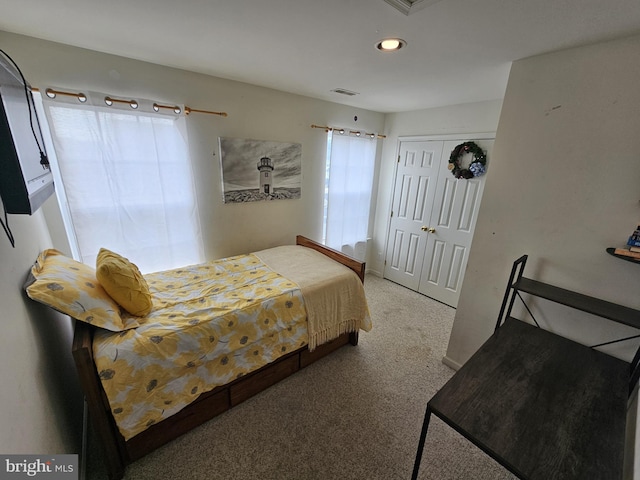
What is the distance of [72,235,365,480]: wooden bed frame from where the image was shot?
1205mm

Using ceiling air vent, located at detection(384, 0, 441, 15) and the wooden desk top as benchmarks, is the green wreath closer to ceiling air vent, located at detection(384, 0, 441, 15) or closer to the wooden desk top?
the wooden desk top

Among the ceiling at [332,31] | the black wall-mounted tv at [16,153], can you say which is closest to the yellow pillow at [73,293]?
the black wall-mounted tv at [16,153]

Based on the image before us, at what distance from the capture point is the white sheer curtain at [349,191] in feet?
10.8

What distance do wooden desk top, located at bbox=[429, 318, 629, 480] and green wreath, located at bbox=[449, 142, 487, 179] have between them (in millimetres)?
Result: 1844

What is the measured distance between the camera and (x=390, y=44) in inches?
57.5

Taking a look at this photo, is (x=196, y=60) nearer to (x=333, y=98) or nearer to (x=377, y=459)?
(x=333, y=98)

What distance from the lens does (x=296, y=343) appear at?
1.93m

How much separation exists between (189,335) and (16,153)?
107 centimetres

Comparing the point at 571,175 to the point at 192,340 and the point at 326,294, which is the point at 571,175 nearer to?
the point at 326,294

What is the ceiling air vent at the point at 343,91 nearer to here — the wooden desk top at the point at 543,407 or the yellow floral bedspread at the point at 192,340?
the yellow floral bedspread at the point at 192,340

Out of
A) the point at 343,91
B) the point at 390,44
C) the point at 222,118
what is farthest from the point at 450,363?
the point at 222,118

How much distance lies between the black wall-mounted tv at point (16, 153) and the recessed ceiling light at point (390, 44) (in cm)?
162

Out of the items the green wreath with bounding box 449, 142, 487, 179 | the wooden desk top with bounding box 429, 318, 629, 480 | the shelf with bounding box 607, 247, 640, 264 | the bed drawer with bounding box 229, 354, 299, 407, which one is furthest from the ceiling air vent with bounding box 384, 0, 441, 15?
the bed drawer with bounding box 229, 354, 299, 407

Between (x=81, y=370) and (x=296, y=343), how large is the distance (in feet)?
3.96
